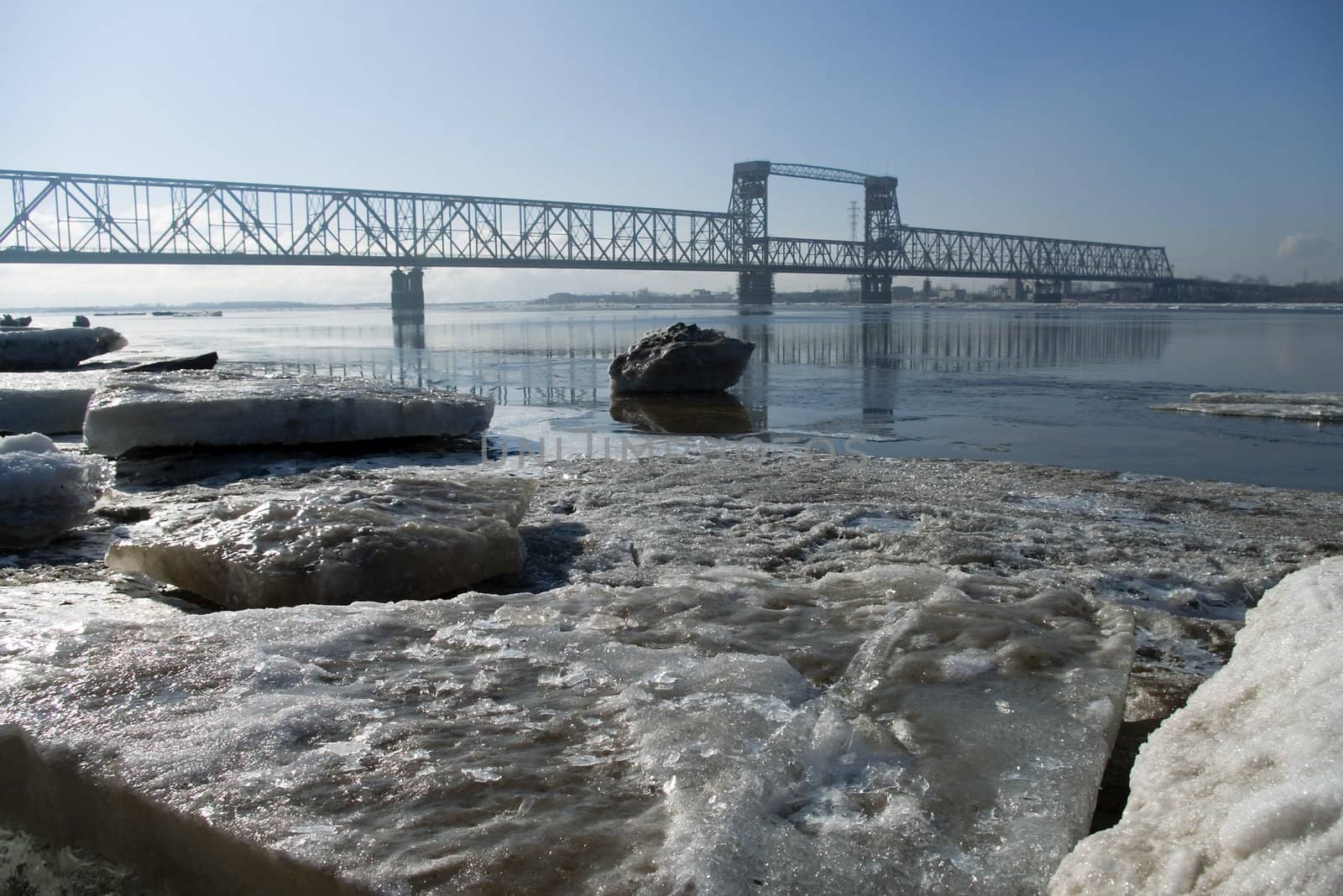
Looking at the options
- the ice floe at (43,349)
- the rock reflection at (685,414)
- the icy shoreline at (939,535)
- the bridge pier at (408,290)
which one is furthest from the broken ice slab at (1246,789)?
the bridge pier at (408,290)

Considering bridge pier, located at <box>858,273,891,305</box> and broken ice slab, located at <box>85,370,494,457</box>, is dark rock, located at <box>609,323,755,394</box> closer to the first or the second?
broken ice slab, located at <box>85,370,494,457</box>

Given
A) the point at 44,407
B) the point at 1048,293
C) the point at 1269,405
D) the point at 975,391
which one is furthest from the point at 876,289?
the point at 44,407

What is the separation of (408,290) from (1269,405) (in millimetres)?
65637

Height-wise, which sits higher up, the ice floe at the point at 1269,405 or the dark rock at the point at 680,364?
the dark rock at the point at 680,364

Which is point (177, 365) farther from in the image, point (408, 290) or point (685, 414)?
point (408, 290)

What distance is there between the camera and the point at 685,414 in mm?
7777

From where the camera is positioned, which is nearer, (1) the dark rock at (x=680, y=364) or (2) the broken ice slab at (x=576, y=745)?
(2) the broken ice slab at (x=576, y=745)

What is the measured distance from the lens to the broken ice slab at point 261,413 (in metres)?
5.21

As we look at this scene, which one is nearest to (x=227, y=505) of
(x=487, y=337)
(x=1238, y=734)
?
(x=1238, y=734)

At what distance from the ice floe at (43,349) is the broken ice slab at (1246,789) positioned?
43.3 feet

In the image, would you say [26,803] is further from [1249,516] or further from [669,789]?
[1249,516]

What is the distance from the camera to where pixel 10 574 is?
111 inches

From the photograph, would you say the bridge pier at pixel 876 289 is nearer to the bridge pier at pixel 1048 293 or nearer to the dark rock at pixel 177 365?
the bridge pier at pixel 1048 293

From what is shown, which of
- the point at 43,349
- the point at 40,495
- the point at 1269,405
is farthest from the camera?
the point at 43,349
